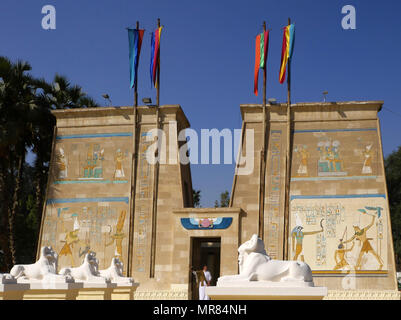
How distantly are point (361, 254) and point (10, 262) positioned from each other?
46.5 ft

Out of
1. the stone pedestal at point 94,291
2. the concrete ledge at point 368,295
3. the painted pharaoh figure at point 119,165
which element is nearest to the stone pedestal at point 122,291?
the stone pedestal at point 94,291

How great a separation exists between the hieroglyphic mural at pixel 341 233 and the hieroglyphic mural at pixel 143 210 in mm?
5436

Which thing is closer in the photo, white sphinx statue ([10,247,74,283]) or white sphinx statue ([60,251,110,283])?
white sphinx statue ([10,247,74,283])

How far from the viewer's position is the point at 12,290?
26.6 ft

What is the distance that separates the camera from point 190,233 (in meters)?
19.1

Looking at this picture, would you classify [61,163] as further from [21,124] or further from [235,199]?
[235,199]

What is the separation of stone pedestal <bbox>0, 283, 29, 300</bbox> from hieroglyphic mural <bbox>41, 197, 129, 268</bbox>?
11.1 metres

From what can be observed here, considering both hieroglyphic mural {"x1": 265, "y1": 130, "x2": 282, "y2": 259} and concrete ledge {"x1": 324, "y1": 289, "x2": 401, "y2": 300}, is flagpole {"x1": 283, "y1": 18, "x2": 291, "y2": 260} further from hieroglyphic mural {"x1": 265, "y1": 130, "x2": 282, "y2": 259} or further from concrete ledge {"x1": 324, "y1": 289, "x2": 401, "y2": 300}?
concrete ledge {"x1": 324, "y1": 289, "x2": 401, "y2": 300}

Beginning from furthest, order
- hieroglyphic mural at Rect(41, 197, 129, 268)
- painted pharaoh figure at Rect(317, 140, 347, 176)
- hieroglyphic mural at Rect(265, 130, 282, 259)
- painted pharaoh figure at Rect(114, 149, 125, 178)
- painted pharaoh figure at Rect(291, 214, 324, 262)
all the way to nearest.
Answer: painted pharaoh figure at Rect(114, 149, 125, 178), hieroglyphic mural at Rect(41, 197, 129, 268), painted pharaoh figure at Rect(317, 140, 347, 176), hieroglyphic mural at Rect(265, 130, 282, 259), painted pharaoh figure at Rect(291, 214, 324, 262)

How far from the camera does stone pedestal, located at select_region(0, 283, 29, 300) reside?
785 centimetres

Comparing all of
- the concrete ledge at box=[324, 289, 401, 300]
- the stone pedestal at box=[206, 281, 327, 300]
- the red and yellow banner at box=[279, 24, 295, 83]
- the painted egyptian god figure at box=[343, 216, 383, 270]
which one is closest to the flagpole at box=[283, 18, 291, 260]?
the red and yellow banner at box=[279, 24, 295, 83]

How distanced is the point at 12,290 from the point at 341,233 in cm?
1303

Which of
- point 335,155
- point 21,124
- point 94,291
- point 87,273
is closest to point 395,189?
point 335,155

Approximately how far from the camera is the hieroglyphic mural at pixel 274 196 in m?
18.9
